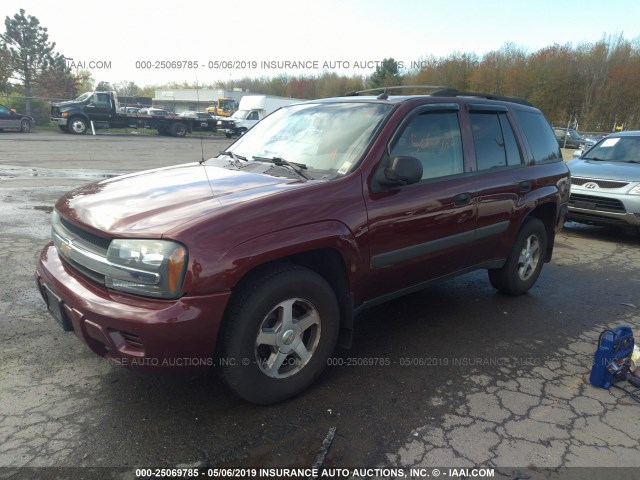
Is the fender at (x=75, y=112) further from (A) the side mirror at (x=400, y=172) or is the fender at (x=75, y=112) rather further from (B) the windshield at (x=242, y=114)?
(A) the side mirror at (x=400, y=172)

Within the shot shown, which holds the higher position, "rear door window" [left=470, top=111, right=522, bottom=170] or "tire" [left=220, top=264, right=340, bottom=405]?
"rear door window" [left=470, top=111, right=522, bottom=170]

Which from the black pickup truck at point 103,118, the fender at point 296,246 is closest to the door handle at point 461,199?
the fender at point 296,246

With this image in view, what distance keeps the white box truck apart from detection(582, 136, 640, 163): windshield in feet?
85.1

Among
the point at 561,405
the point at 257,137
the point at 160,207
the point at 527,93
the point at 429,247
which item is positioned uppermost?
the point at 527,93

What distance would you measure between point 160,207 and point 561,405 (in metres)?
2.68

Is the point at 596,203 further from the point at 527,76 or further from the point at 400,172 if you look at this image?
the point at 527,76

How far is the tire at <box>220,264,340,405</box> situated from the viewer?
2.46 meters

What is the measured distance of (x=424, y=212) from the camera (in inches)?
130

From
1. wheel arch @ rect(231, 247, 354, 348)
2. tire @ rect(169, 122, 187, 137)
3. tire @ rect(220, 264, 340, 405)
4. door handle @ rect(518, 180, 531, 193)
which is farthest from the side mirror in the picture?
tire @ rect(169, 122, 187, 137)

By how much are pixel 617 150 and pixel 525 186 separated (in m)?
5.18

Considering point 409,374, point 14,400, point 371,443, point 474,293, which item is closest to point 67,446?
point 14,400

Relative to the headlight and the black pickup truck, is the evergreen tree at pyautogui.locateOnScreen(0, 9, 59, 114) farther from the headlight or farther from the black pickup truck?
the headlight

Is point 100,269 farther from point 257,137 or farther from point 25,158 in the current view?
point 25,158

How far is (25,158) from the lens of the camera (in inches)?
559
